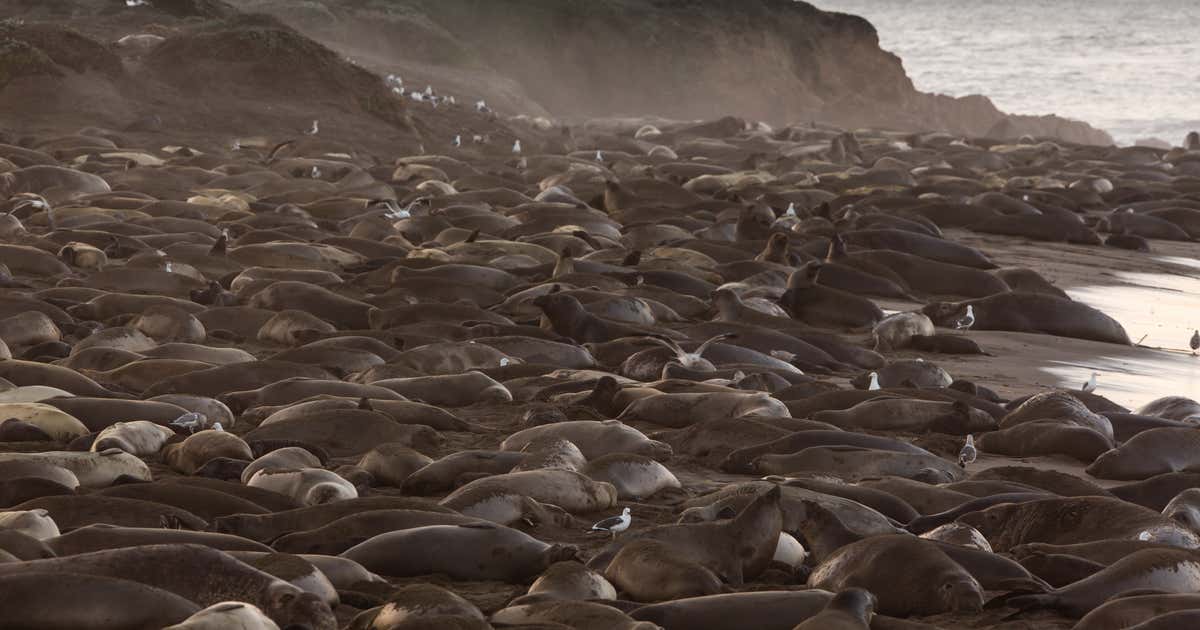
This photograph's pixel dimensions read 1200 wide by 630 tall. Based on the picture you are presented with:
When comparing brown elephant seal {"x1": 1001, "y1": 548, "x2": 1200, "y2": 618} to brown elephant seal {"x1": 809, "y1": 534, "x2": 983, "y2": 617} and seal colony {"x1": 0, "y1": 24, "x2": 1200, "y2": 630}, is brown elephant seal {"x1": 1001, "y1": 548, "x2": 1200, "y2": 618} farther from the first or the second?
brown elephant seal {"x1": 809, "y1": 534, "x2": 983, "y2": 617}

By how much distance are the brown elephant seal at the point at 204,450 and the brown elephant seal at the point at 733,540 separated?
1707 mm

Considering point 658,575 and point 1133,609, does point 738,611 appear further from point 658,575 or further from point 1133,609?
point 1133,609

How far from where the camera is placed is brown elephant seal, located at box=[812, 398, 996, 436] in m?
7.41

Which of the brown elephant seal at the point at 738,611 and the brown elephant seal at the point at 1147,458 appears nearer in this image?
the brown elephant seal at the point at 738,611

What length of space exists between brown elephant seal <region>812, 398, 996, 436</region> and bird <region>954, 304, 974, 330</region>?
10.6ft

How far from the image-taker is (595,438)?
637 cm

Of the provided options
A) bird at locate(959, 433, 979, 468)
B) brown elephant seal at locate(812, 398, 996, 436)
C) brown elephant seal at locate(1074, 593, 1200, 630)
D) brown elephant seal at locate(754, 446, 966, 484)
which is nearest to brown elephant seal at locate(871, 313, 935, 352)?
brown elephant seal at locate(812, 398, 996, 436)

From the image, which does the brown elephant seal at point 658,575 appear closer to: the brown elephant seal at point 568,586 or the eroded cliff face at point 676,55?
the brown elephant seal at point 568,586

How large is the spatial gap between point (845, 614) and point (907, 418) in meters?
3.80

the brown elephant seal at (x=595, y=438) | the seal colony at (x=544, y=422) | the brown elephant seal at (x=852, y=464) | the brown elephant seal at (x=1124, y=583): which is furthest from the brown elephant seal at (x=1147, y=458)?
the brown elephant seal at (x=1124, y=583)

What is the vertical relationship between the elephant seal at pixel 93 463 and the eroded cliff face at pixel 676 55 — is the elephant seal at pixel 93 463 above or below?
above

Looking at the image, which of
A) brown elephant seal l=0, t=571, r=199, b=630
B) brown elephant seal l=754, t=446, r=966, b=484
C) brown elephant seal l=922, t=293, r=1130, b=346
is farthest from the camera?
brown elephant seal l=922, t=293, r=1130, b=346

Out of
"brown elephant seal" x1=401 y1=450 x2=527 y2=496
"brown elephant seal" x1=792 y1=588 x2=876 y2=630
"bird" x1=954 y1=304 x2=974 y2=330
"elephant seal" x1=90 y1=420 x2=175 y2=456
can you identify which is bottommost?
"bird" x1=954 y1=304 x2=974 y2=330

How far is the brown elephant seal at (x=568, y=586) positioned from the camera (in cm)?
427
